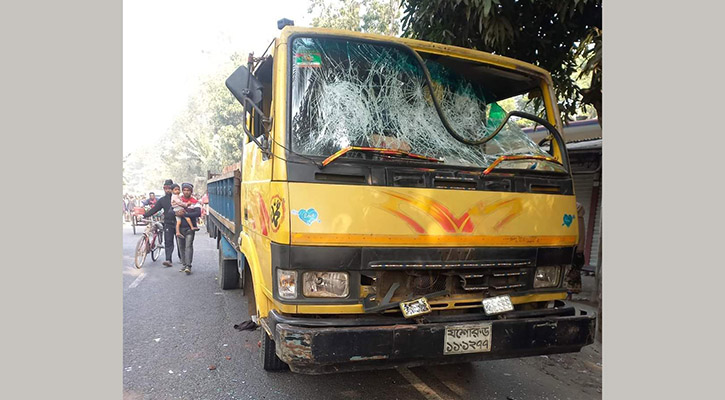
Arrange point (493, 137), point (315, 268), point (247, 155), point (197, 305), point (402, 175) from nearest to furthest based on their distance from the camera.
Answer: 1. point (315, 268)
2. point (402, 175)
3. point (493, 137)
4. point (247, 155)
5. point (197, 305)

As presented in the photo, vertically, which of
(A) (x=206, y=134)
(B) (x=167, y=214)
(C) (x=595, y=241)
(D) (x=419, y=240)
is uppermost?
(A) (x=206, y=134)

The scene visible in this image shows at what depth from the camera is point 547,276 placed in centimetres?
301

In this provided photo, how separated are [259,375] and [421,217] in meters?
2.09

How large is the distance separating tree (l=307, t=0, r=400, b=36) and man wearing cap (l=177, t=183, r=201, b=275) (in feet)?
33.5

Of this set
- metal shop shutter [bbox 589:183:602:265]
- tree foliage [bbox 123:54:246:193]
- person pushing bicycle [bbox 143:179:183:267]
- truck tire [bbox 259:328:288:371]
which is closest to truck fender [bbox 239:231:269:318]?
truck tire [bbox 259:328:288:371]

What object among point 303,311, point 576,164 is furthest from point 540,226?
point 576,164

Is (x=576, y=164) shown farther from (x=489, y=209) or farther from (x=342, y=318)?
(x=342, y=318)

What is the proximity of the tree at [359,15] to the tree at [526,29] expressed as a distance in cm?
1091

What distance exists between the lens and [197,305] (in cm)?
568

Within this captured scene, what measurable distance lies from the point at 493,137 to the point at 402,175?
91 cm

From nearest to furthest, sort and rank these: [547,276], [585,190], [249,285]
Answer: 1. [547,276]
2. [249,285]
3. [585,190]

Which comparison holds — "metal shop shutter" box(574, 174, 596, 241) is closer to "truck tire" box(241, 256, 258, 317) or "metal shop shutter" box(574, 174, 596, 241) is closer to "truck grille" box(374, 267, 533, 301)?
"truck grille" box(374, 267, 533, 301)

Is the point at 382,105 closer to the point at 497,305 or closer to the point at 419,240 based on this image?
the point at 419,240

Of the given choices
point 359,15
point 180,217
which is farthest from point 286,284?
point 359,15
